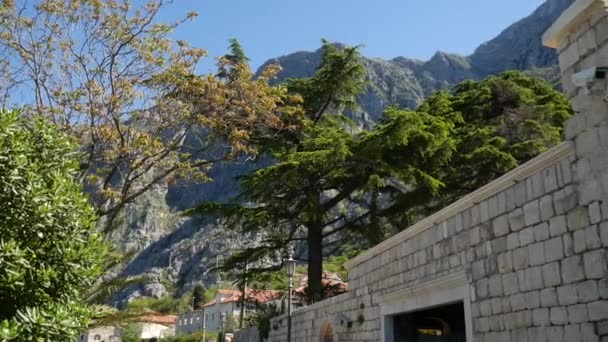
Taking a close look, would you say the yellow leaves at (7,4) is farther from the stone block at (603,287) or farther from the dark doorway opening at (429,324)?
the stone block at (603,287)

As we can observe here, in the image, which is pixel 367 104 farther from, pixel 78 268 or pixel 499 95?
pixel 78 268

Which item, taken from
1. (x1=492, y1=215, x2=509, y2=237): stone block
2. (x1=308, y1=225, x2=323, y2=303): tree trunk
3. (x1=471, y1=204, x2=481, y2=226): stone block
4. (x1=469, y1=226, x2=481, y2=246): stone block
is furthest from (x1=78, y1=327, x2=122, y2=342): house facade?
(x1=492, y1=215, x2=509, y2=237): stone block

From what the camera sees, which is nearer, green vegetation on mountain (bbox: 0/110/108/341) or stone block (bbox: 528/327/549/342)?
green vegetation on mountain (bbox: 0/110/108/341)

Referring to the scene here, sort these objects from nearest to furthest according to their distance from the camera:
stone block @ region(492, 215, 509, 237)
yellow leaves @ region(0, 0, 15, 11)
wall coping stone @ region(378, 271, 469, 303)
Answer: stone block @ region(492, 215, 509, 237) < wall coping stone @ region(378, 271, 469, 303) < yellow leaves @ region(0, 0, 15, 11)

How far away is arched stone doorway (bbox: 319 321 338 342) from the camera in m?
14.0

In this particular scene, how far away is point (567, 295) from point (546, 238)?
67 cm

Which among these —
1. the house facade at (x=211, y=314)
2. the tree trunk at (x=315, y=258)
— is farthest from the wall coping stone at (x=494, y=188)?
the house facade at (x=211, y=314)

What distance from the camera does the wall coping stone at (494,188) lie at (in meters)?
5.96

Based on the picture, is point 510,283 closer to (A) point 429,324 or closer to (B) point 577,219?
(B) point 577,219

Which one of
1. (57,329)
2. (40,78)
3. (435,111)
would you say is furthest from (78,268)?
(435,111)

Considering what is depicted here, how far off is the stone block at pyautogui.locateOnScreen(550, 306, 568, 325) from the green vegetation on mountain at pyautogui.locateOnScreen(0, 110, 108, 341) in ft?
16.3

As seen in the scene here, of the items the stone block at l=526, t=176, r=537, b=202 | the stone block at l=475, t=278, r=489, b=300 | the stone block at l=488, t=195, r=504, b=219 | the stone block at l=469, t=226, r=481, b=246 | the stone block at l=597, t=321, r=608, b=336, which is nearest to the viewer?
the stone block at l=597, t=321, r=608, b=336

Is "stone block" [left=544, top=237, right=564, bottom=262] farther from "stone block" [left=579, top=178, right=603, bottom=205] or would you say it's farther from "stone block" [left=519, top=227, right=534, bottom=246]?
"stone block" [left=579, top=178, right=603, bottom=205]

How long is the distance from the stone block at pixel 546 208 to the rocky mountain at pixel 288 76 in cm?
7292
